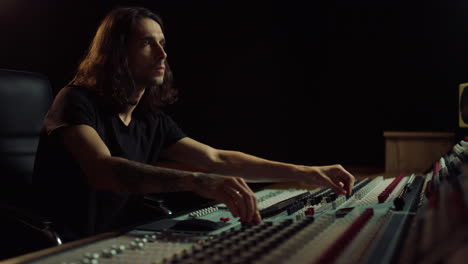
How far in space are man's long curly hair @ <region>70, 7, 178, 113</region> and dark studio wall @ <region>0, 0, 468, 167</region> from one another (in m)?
1.95

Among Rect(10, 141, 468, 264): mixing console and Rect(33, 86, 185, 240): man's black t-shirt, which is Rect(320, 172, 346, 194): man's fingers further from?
Rect(33, 86, 185, 240): man's black t-shirt

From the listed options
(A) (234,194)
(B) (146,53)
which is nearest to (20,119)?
(B) (146,53)

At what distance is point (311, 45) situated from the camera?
14.7 feet

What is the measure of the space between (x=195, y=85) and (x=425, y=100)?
6.88ft

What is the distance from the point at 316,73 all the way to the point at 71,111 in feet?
10.7

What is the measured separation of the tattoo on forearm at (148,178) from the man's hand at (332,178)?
0.56 m

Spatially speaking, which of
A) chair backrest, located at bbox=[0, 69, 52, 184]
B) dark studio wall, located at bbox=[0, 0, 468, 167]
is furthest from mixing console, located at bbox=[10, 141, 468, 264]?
dark studio wall, located at bbox=[0, 0, 468, 167]

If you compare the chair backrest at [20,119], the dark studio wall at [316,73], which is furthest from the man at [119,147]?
the dark studio wall at [316,73]

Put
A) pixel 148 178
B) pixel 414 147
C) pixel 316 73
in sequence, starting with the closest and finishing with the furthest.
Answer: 1. pixel 148 178
2. pixel 414 147
3. pixel 316 73

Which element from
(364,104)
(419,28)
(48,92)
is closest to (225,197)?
(48,92)

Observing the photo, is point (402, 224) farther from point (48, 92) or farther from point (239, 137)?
point (239, 137)

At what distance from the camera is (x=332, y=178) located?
1.57m

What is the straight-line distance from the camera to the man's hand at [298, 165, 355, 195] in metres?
1.51

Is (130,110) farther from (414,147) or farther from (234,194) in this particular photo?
(414,147)
